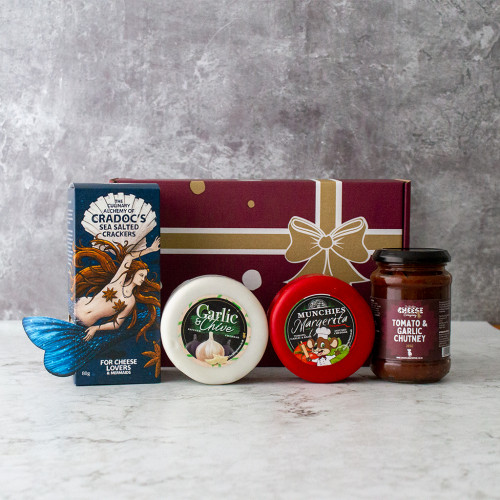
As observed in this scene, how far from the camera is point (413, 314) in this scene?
99cm

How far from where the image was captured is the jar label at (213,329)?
1008 mm

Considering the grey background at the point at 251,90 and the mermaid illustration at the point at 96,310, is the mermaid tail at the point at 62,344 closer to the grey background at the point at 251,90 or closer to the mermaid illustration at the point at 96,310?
the mermaid illustration at the point at 96,310

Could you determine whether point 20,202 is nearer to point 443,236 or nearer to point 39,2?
point 39,2

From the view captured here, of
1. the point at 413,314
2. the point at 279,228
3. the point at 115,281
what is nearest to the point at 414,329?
the point at 413,314

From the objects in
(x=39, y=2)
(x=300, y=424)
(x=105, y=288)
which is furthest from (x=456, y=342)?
(x=39, y=2)

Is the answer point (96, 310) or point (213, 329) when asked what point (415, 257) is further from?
point (96, 310)

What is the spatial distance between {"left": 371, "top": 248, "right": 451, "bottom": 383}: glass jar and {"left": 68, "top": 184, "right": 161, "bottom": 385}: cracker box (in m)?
0.34

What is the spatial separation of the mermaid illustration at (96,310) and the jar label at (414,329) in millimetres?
367

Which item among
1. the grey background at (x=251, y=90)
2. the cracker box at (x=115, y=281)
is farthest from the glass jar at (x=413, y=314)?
the grey background at (x=251, y=90)

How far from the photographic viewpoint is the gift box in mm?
1109

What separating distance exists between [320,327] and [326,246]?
0.15 meters

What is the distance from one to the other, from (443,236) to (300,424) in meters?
0.83

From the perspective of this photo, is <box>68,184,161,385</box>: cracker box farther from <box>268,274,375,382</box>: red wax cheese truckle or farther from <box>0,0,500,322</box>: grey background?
<box>0,0,500,322</box>: grey background

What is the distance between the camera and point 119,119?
151 centimetres
